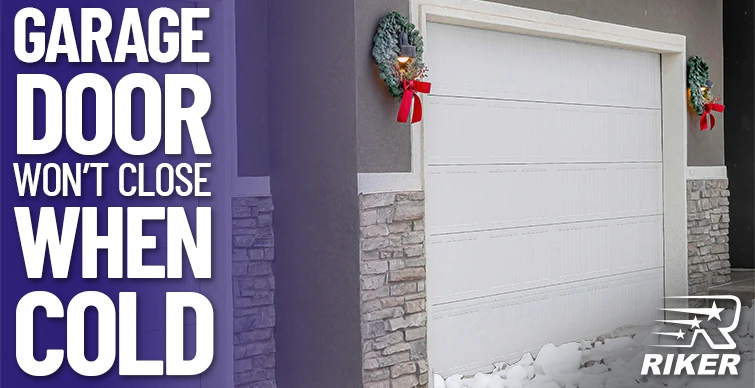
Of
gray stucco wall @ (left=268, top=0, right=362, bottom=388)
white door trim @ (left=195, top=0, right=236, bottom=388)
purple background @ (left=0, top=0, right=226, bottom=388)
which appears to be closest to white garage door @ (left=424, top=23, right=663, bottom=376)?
A: gray stucco wall @ (left=268, top=0, right=362, bottom=388)

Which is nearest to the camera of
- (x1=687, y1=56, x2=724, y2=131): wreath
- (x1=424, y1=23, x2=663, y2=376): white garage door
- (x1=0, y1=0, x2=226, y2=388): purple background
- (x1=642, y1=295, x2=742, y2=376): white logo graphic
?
(x1=0, y1=0, x2=226, y2=388): purple background

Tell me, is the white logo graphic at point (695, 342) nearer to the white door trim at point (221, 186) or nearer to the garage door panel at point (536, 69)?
the garage door panel at point (536, 69)

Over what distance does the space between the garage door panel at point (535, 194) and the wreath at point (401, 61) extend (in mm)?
639

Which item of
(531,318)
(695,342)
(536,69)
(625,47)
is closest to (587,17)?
(536,69)

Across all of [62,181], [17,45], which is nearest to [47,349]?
[62,181]

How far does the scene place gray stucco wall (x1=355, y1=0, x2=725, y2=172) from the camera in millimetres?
5395

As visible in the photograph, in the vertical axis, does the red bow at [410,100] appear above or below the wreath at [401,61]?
below

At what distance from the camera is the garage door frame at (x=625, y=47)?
5.69 meters

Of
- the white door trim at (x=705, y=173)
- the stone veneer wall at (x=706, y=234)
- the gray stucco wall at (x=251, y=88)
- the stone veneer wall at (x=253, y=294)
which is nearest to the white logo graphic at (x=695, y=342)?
the stone veneer wall at (x=706, y=234)

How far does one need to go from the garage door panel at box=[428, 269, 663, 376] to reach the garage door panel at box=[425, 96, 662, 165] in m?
0.96

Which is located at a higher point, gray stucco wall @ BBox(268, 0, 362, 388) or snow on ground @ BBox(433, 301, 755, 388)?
gray stucco wall @ BBox(268, 0, 362, 388)

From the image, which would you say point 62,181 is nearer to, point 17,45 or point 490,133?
point 17,45

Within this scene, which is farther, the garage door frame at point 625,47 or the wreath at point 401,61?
the garage door frame at point 625,47

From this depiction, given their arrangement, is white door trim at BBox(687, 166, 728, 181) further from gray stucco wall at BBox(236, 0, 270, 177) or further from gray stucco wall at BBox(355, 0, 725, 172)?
gray stucco wall at BBox(236, 0, 270, 177)
